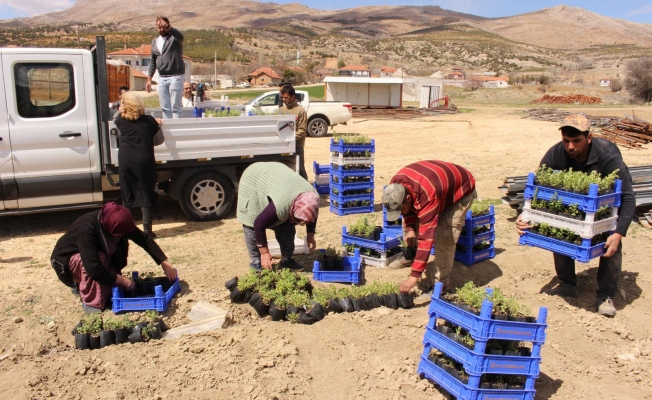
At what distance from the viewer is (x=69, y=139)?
7.17 meters

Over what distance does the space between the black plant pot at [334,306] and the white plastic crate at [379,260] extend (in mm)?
1308

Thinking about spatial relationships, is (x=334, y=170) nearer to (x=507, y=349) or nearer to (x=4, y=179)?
(x=4, y=179)

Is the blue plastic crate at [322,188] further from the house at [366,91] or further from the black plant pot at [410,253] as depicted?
the house at [366,91]

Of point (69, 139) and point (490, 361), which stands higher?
point (69, 139)

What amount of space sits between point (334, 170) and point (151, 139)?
301cm

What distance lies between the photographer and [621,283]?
6188mm

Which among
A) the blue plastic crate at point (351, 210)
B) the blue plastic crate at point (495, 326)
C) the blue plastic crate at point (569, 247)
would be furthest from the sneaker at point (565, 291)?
the blue plastic crate at point (351, 210)

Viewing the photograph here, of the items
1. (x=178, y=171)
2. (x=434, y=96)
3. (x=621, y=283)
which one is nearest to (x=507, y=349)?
(x=621, y=283)

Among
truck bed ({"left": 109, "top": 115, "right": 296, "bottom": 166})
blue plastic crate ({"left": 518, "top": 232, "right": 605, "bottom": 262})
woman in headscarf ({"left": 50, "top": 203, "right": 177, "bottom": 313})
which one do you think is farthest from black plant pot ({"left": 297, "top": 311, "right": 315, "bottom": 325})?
truck bed ({"left": 109, "top": 115, "right": 296, "bottom": 166})

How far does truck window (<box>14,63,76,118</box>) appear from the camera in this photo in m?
6.91

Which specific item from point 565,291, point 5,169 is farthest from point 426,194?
point 5,169

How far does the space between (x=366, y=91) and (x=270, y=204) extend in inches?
1131

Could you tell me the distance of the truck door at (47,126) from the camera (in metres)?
6.89

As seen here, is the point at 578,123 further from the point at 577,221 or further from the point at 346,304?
the point at 346,304
